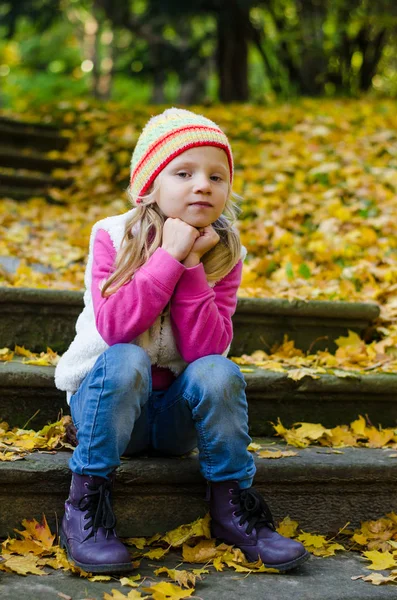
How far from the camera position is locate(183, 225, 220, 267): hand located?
2.02 m

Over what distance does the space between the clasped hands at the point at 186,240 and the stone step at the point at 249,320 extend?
81 cm

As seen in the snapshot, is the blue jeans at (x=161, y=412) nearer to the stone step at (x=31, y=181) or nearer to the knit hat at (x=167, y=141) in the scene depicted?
the knit hat at (x=167, y=141)

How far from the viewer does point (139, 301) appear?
74.9 inches

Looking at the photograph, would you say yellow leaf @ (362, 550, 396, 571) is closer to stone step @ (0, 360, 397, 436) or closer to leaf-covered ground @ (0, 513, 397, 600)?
leaf-covered ground @ (0, 513, 397, 600)

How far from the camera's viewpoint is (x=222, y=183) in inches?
81.2

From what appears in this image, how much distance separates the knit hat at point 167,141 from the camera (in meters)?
2.02

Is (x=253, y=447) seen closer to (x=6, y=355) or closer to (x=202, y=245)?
(x=202, y=245)

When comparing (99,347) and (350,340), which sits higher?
(99,347)

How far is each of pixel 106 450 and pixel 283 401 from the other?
89 centimetres

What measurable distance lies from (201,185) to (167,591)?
108 cm

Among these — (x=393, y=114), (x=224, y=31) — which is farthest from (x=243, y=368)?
(x=224, y=31)

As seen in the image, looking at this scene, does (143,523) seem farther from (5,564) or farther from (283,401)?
(283,401)

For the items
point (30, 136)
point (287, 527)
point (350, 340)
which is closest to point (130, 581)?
point (287, 527)

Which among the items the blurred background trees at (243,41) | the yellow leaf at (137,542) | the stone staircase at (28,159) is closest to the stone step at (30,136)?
the stone staircase at (28,159)
